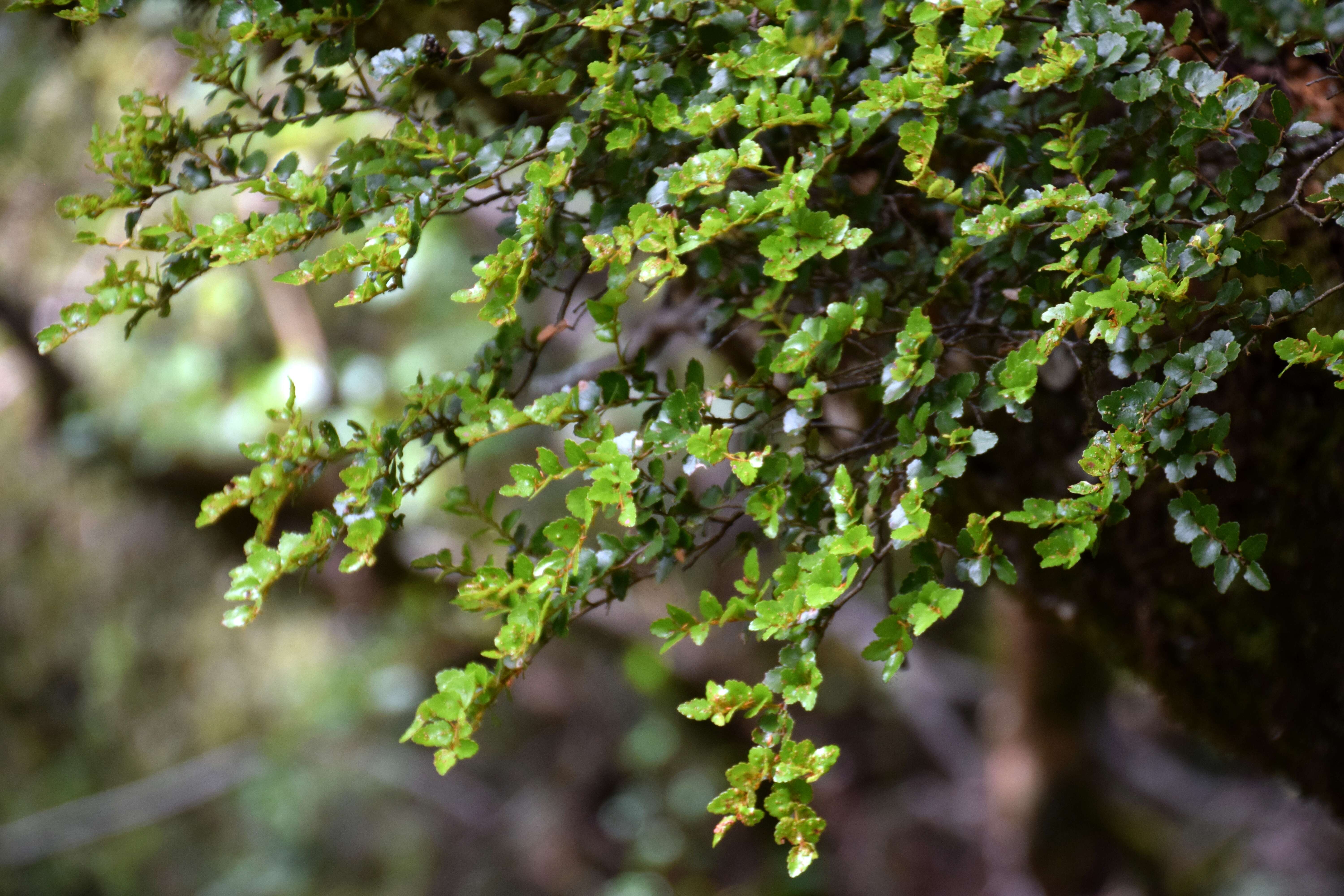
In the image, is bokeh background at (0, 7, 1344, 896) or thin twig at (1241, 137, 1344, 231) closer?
thin twig at (1241, 137, 1344, 231)

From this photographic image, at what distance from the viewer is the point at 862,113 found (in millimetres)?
697

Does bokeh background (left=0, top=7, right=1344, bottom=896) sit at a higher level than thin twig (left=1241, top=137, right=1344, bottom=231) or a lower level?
lower

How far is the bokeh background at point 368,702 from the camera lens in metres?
2.51

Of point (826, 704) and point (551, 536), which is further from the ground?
point (551, 536)

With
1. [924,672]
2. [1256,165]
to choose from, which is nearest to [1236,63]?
[1256,165]

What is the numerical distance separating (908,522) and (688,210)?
0.95ft

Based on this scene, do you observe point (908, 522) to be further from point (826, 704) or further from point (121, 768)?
point (121, 768)

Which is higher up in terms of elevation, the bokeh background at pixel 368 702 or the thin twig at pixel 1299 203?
the thin twig at pixel 1299 203

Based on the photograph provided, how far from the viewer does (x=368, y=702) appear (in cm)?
357

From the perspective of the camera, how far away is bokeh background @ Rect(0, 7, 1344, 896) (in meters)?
2.51

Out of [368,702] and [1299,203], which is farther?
[368,702]

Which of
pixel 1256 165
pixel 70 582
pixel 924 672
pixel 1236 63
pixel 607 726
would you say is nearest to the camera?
pixel 1256 165

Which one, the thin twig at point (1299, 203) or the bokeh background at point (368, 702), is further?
the bokeh background at point (368, 702)

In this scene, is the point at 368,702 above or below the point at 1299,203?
below
